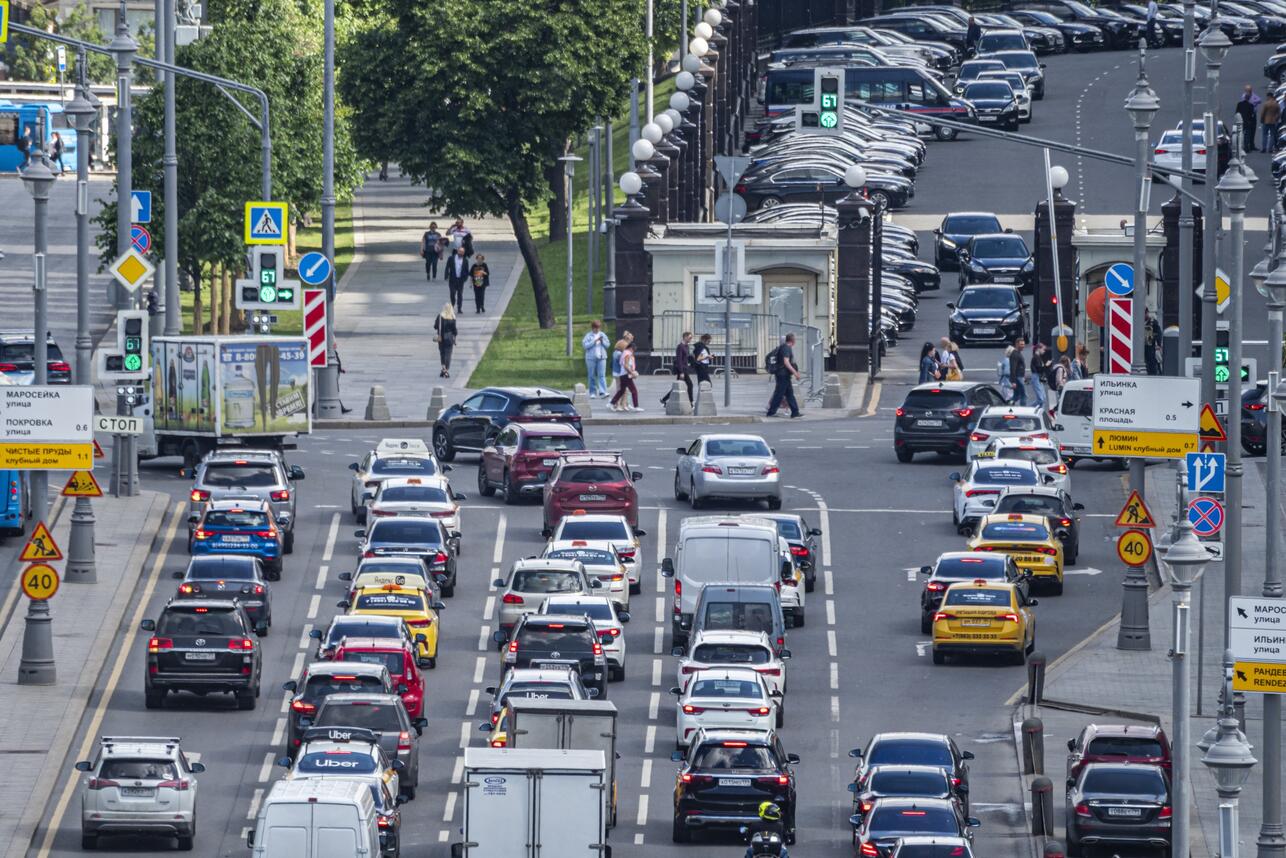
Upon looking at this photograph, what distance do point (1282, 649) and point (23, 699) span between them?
1936 centimetres

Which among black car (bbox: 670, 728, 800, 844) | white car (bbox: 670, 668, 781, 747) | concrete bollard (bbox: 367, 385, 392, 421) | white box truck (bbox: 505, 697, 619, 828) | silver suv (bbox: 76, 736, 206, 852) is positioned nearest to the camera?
silver suv (bbox: 76, 736, 206, 852)

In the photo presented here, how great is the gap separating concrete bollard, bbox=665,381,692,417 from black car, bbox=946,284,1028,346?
1137cm

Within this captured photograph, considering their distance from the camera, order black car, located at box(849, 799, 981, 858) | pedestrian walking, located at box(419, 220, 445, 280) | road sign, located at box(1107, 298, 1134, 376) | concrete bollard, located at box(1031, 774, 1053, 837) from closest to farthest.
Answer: black car, located at box(849, 799, 981, 858) < concrete bollard, located at box(1031, 774, 1053, 837) < road sign, located at box(1107, 298, 1134, 376) < pedestrian walking, located at box(419, 220, 445, 280)

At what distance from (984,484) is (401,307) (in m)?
34.4

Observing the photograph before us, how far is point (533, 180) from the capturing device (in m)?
76.6

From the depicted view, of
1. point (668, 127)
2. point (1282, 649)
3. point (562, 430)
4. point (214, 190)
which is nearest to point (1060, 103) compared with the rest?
point (668, 127)

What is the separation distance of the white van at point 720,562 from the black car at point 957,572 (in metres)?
2.18

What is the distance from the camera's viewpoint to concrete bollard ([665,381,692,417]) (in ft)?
201

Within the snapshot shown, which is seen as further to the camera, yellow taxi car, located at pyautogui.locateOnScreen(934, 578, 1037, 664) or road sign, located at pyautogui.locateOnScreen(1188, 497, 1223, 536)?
yellow taxi car, located at pyautogui.locateOnScreen(934, 578, 1037, 664)

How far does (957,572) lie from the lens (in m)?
44.4

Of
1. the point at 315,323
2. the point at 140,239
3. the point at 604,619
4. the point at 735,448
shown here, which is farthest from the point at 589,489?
the point at 140,239

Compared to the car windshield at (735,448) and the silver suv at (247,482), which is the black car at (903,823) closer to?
the silver suv at (247,482)

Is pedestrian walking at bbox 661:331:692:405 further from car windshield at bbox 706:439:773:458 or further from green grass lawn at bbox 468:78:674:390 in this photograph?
car windshield at bbox 706:439:773:458

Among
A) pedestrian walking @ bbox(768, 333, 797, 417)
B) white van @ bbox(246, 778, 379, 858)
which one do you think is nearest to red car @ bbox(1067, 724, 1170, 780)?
white van @ bbox(246, 778, 379, 858)
